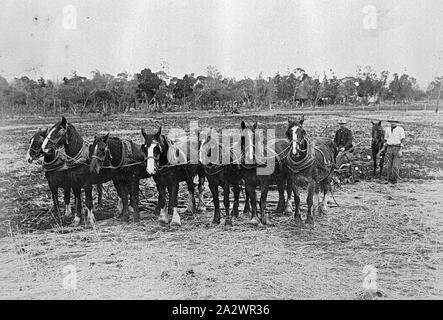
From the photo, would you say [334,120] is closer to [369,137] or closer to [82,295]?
[369,137]

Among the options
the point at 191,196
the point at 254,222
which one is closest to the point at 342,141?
the point at 254,222

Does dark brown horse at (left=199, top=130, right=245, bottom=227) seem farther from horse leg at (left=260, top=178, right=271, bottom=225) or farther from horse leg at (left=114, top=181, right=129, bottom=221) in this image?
horse leg at (left=114, top=181, right=129, bottom=221)

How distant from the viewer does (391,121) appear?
891cm

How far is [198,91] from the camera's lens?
8125mm

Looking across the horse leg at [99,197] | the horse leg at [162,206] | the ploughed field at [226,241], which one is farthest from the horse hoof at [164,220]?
the horse leg at [99,197]

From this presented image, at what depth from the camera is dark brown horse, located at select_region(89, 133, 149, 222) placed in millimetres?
6848

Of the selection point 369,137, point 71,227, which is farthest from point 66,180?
point 369,137

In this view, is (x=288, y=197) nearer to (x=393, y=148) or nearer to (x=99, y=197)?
(x=393, y=148)

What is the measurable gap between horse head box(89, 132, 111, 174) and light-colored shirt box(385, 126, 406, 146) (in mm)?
6135

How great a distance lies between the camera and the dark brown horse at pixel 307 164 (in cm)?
635

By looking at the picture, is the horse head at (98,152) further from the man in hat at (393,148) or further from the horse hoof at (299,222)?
the man in hat at (393,148)

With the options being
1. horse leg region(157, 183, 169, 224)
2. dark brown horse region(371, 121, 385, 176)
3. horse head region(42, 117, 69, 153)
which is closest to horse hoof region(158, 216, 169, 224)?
horse leg region(157, 183, 169, 224)

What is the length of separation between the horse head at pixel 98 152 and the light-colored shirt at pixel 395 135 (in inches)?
242

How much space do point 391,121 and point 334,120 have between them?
4.78 feet
